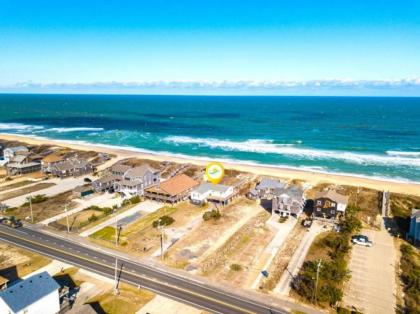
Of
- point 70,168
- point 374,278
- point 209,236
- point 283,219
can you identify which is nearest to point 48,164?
point 70,168

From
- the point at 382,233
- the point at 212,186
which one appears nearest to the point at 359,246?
the point at 382,233

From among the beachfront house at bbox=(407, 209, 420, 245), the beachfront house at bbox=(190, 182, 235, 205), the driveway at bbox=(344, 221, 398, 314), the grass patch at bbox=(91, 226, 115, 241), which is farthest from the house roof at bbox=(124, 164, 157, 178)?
the beachfront house at bbox=(407, 209, 420, 245)

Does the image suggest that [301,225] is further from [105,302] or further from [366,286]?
[105,302]

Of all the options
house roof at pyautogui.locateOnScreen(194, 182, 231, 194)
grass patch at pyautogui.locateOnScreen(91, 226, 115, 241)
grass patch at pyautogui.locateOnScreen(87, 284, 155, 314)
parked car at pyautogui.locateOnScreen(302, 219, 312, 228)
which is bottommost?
grass patch at pyautogui.locateOnScreen(91, 226, 115, 241)

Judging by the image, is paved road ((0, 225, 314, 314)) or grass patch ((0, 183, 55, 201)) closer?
paved road ((0, 225, 314, 314))

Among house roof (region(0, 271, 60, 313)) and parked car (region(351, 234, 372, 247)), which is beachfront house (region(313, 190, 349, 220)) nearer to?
parked car (region(351, 234, 372, 247))

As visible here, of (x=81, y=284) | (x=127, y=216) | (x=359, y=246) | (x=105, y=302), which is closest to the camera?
(x=105, y=302)

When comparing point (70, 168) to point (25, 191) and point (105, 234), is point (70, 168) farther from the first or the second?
A: point (105, 234)
